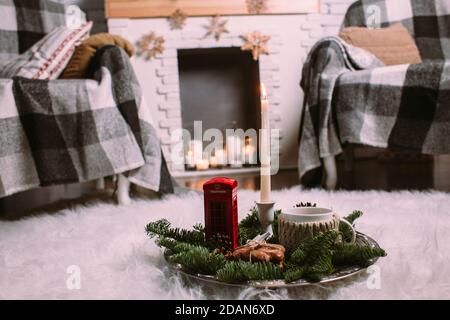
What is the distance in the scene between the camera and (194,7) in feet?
8.55

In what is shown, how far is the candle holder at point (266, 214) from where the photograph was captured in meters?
0.82

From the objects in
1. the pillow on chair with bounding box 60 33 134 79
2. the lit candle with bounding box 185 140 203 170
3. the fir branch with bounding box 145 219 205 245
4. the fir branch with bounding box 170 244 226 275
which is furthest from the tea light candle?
the fir branch with bounding box 170 244 226 275

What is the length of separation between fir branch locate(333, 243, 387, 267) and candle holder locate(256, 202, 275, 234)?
0.47ft

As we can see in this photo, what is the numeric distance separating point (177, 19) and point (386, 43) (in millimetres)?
1139

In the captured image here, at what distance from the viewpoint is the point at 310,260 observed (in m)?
0.69

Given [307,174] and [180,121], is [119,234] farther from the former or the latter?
[180,121]

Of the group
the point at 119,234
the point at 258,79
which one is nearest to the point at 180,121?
the point at 258,79

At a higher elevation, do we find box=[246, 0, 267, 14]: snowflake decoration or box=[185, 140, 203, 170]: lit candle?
box=[246, 0, 267, 14]: snowflake decoration

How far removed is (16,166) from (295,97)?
1.70 meters

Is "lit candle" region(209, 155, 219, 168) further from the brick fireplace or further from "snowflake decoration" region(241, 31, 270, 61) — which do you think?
"snowflake decoration" region(241, 31, 270, 61)

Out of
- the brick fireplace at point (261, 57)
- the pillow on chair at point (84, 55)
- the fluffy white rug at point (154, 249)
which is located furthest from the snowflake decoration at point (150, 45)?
the fluffy white rug at point (154, 249)

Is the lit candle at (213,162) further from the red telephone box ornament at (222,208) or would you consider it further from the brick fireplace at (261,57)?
the red telephone box ornament at (222,208)

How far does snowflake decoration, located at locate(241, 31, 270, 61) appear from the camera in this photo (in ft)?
8.69

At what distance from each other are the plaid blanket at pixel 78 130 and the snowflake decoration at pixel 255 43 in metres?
1.11
